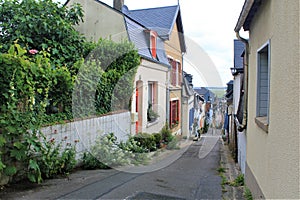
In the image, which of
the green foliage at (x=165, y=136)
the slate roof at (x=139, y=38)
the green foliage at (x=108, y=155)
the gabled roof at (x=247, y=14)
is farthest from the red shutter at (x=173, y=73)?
the gabled roof at (x=247, y=14)

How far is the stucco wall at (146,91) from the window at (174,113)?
1998mm

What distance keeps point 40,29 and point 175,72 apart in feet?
39.6

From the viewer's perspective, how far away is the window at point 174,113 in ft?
62.8

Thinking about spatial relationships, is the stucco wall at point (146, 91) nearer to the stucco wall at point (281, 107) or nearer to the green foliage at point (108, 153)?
the green foliage at point (108, 153)

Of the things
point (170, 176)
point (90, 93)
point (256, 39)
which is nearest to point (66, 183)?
point (170, 176)

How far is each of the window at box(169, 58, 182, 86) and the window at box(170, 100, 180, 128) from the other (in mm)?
1322

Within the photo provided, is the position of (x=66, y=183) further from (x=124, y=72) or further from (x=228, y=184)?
(x=124, y=72)

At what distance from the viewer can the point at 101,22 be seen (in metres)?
13.0

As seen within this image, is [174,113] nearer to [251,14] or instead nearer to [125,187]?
[125,187]

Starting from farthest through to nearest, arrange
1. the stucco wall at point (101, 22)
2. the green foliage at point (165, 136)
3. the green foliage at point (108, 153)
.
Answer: the green foliage at point (165, 136)
the stucco wall at point (101, 22)
the green foliage at point (108, 153)

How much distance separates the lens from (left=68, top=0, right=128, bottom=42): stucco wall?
12.4 metres

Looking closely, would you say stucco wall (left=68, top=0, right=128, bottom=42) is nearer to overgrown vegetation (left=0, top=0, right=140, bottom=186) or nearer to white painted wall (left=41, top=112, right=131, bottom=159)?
overgrown vegetation (left=0, top=0, right=140, bottom=186)

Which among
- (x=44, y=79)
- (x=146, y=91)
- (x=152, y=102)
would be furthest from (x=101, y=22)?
(x=44, y=79)

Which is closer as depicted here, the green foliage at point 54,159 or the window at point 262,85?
the window at point 262,85
